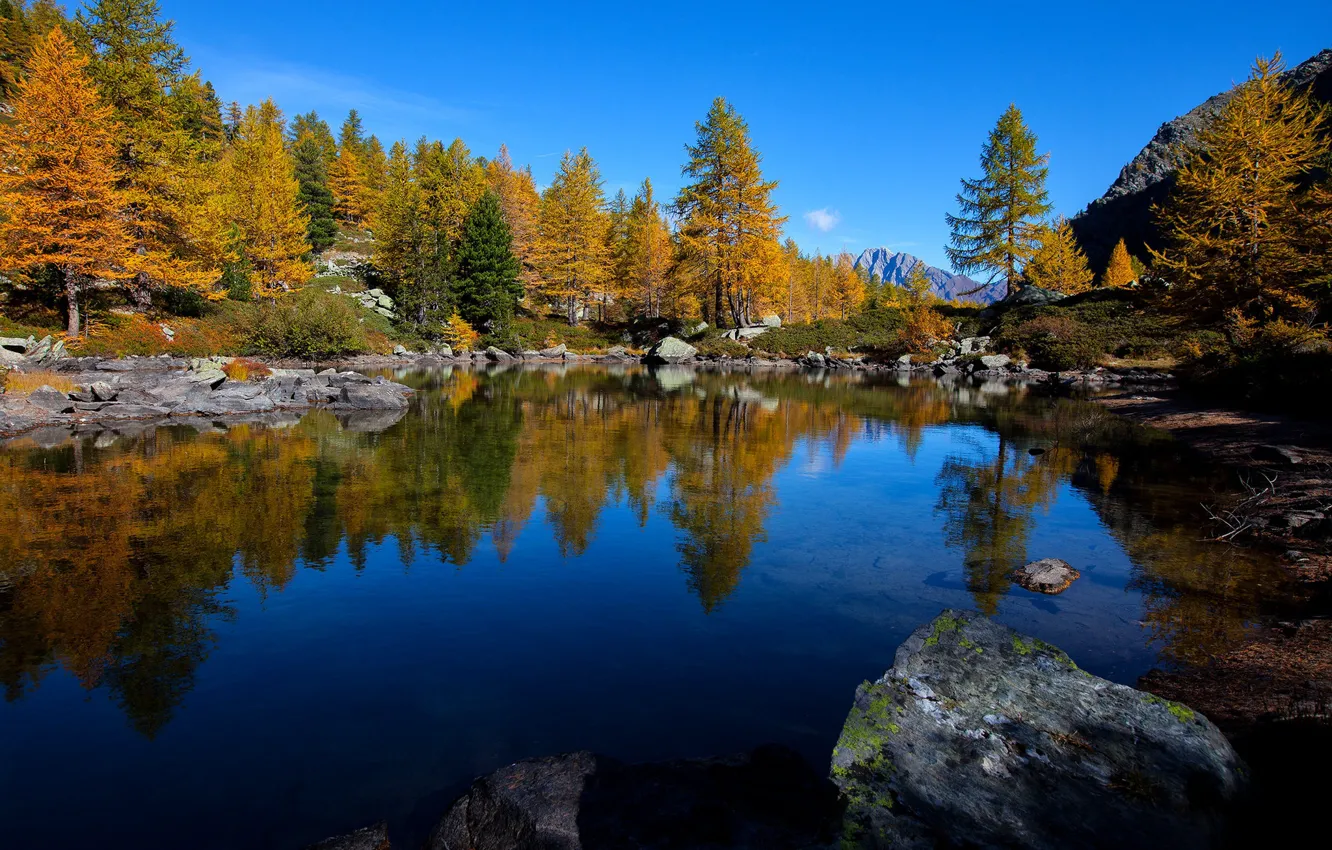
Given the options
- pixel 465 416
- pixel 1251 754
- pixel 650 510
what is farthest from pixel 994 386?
pixel 1251 754

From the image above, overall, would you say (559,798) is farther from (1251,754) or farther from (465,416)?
(465,416)

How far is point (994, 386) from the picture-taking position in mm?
34156

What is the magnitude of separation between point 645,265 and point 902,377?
3109 cm

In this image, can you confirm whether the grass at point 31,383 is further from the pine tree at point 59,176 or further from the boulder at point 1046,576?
the boulder at point 1046,576

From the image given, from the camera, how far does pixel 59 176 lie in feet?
90.4

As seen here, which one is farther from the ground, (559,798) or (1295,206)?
(1295,206)

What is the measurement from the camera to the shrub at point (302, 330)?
1425 inches

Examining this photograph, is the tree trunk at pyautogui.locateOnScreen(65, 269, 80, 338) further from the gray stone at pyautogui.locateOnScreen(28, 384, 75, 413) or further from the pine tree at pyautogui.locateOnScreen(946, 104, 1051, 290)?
the pine tree at pyautogui.locateOnScreen(946, 104, 1051, 290)

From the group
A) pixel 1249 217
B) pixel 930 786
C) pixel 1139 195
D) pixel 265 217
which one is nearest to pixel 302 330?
pixel 265 217

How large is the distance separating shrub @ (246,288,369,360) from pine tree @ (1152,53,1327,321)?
41.7 meters

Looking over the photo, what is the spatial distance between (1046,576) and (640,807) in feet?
20.2

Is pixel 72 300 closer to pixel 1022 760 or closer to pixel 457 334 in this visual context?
pixel 457 334

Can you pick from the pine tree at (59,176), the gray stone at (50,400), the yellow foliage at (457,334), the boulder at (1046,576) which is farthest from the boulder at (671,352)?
the boulder at (1046,576)

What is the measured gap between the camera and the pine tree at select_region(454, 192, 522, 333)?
51.1 m
